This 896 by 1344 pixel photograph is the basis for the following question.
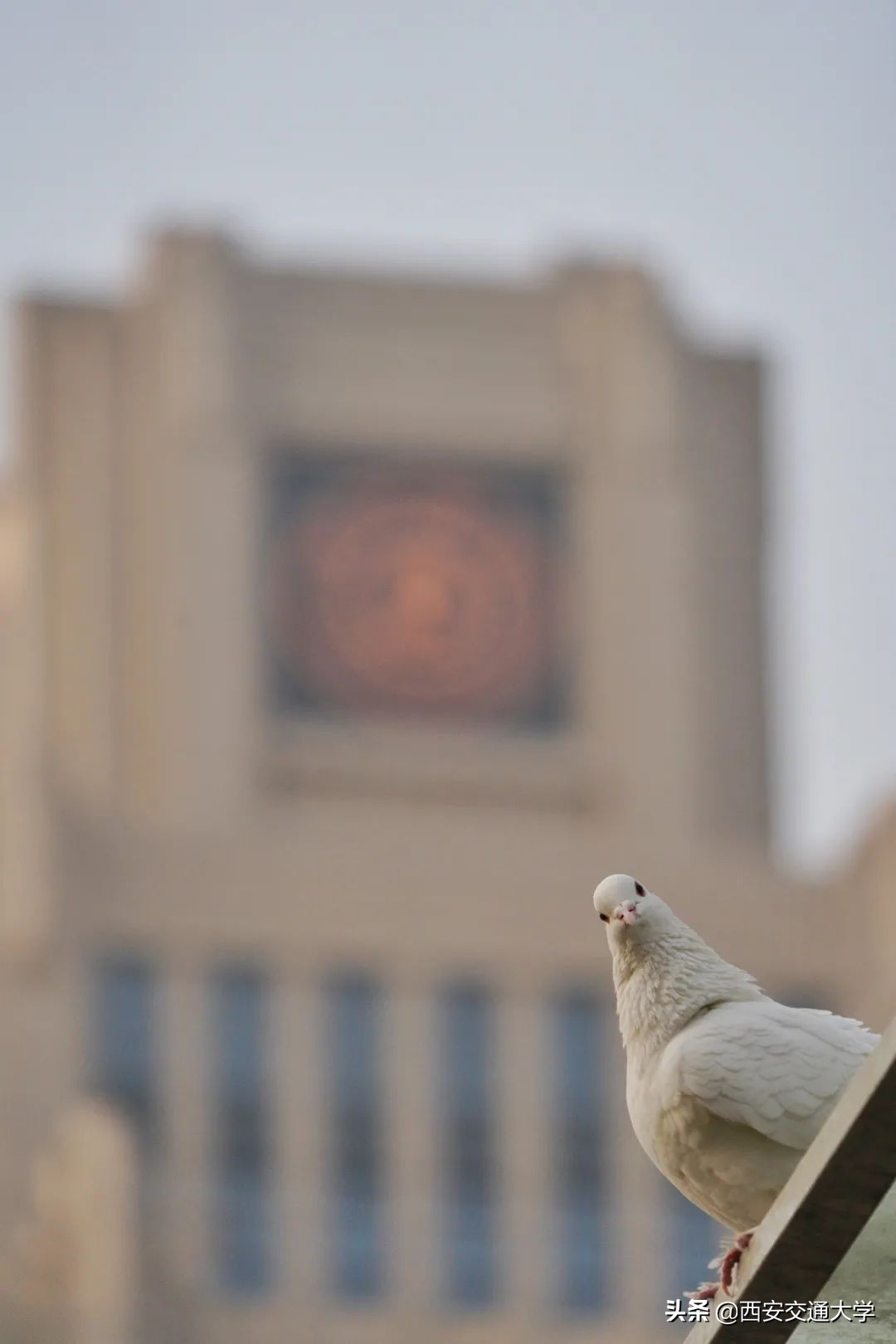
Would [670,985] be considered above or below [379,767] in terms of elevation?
above

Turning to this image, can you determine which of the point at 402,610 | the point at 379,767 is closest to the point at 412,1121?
the point at 379,767

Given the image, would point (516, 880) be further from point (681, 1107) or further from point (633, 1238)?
point (681, 1107)

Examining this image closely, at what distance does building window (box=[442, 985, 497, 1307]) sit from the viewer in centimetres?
8988

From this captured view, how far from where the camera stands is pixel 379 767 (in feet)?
320

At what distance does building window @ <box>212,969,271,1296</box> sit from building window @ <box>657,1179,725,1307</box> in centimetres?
857

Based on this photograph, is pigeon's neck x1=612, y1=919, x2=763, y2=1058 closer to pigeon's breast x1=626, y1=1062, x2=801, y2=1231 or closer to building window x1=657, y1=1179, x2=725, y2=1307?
pigeon's breast x1=626, y1=1062, x2=801, y2=1231

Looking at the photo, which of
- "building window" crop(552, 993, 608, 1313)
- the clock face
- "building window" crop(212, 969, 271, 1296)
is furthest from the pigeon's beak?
the clock face

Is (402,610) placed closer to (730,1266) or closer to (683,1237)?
(683,1237)

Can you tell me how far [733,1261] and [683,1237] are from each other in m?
79.0

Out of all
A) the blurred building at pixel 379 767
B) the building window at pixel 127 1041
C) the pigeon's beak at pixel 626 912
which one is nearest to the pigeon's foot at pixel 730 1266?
the pigeon's beak at pixel 626 912

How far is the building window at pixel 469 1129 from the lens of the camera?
8988 cm

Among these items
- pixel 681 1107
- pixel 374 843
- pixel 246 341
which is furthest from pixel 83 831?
pixel 681 1107

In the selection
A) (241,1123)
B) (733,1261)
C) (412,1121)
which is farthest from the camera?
(412,1121)

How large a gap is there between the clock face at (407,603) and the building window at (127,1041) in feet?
34.5
